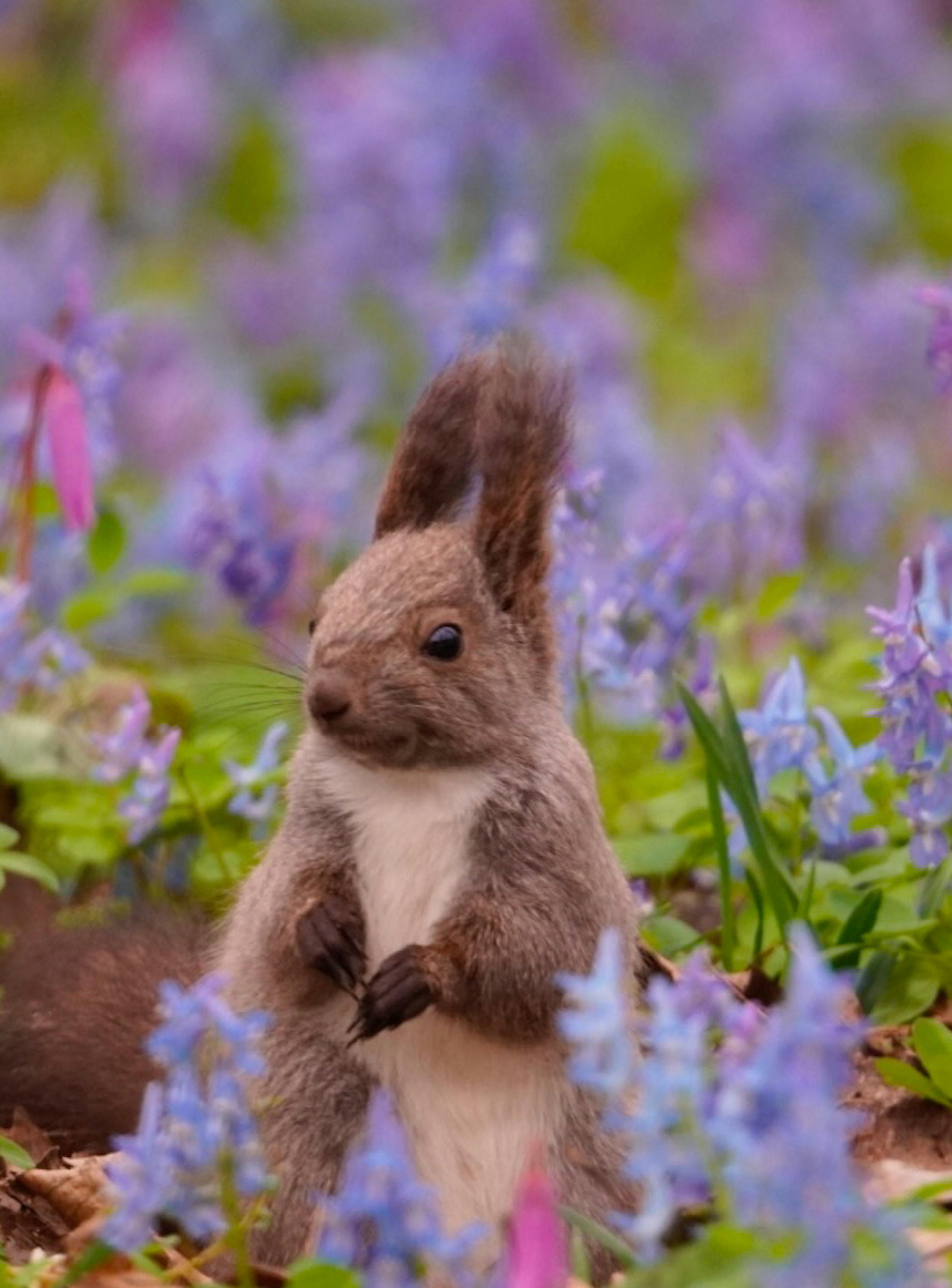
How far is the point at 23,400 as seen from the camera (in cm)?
605

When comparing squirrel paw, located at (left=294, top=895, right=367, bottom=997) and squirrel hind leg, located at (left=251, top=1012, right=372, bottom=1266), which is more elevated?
squirrel paw, located at (left=294, top=895, right=367, bottom=997)

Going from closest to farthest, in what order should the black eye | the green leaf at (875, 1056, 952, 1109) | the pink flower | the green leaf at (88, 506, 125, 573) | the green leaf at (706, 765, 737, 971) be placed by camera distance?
the pink flower, the green leaf at (875, 1056, 952, 1109), the black eye, the green leaf at (706, 765, 737, 971), the green leaf at (88, 506, 125, 573)

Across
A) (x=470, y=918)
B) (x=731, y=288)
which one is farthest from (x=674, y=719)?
(x=731, y=288)

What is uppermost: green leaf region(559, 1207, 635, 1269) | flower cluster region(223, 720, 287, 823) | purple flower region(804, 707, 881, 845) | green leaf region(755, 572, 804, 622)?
green leaf region(755, 572, 804, 622)

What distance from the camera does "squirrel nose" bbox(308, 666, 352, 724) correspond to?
3.27m

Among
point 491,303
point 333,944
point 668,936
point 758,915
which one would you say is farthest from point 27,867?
point 491,303

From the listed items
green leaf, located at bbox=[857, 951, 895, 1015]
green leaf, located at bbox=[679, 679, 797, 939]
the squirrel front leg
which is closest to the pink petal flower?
green leaf, located at bbox=[679, 679, 797, 939]

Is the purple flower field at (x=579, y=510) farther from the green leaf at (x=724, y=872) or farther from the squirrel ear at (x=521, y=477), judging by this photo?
the squirrel ear at (x=521, y=477)

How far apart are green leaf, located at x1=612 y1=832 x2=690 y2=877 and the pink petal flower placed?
1047 millimetres

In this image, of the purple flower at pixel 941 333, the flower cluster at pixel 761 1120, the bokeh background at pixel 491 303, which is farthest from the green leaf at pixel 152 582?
the flower cluster at pixel 761 1120

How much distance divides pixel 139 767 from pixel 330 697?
3.56ft

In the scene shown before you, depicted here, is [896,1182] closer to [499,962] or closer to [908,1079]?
[908,1079]

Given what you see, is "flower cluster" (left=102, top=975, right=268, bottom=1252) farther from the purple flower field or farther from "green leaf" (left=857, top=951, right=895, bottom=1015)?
"green leaf" (left=857, top=951, right=895, bottom=1015)

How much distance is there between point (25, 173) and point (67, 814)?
8.14 m
